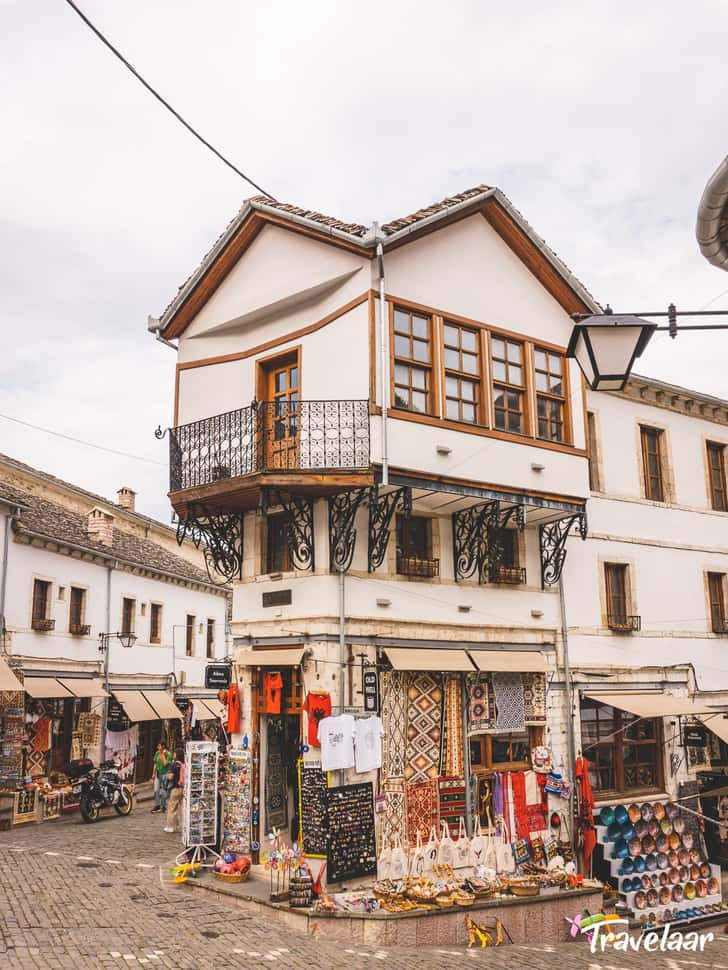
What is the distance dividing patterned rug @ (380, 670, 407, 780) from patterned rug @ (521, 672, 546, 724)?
9.16ft

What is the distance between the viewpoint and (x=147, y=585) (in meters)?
Answer: 30.5

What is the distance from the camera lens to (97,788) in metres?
22.5

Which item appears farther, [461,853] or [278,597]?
[278,597]

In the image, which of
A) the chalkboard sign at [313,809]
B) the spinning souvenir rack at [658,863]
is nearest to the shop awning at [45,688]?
the chalkboard sign at [313,809]

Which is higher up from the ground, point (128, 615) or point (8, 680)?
point (128, 615)

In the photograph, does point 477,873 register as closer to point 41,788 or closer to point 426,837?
point 426,837

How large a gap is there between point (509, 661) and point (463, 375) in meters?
5.08

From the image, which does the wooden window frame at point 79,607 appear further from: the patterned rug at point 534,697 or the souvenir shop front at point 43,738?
the patterned rug at point 534,697

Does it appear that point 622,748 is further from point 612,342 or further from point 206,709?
point 206,709

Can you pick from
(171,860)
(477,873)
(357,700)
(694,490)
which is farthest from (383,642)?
(694,490)

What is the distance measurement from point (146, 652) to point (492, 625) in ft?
55.7

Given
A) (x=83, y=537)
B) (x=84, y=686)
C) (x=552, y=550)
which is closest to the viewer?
(x=552, y=550)

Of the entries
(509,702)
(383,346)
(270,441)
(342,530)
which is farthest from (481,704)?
(383,346)

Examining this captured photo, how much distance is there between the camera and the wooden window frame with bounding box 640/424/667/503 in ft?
65.4
